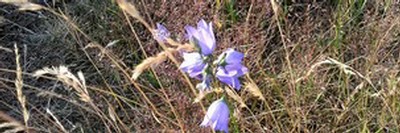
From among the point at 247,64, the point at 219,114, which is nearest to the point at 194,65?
the point at 219,114

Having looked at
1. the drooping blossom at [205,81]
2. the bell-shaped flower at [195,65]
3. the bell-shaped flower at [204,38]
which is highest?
the bell-shaped flower at [204,38]

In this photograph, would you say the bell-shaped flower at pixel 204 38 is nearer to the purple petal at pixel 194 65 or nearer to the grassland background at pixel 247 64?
the purple petal at pixel 194 65

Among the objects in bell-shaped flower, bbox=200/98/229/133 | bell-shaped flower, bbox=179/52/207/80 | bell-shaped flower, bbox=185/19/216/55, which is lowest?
bell-shaped flower, bbox=200/98/229/133

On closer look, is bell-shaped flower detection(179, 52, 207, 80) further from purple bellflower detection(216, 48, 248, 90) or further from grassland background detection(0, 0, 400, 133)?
grassland background detection(0, 0, 400, 133)

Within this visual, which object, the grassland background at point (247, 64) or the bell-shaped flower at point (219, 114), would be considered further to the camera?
the grassland background at point (247, 64)

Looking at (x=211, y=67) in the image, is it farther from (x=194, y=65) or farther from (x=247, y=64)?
(x=247, y=64)

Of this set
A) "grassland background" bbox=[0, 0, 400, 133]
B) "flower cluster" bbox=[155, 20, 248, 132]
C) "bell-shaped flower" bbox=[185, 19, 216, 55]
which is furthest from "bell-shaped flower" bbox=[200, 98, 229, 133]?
"grassland background" bbox=[0, 0, 400, 133]

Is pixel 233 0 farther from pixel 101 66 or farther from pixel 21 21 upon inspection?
pixel 21 21

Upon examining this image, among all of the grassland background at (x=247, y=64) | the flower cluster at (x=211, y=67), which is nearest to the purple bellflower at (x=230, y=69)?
the flower cluster at (x=211, y=67)

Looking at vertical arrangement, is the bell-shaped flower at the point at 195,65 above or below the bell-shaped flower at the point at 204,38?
below
